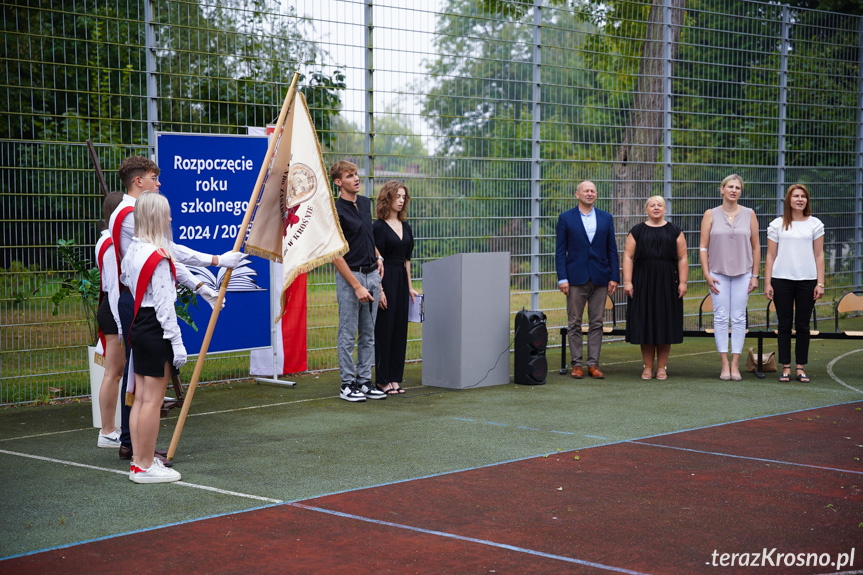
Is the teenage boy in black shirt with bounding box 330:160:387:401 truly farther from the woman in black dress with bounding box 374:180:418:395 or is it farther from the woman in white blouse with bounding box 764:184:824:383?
the woman in white blouse with bounding box 764:184:824:383

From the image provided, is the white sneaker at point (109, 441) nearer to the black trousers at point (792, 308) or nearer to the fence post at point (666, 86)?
the black trousers at point (792, 308)

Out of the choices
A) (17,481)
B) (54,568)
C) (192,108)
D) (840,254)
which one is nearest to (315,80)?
(192,108)

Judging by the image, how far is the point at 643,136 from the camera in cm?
1300

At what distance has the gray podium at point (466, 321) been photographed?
918 centimetres

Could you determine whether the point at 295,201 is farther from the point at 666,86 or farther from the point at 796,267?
the point at 666,86

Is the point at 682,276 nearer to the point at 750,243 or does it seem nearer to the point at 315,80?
the point at 750,243

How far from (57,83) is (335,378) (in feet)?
12.6

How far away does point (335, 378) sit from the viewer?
393 inches

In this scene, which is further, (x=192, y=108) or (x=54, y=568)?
(x=192, y=108)

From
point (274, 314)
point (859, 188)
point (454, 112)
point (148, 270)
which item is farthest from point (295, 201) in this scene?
point (859, 188)

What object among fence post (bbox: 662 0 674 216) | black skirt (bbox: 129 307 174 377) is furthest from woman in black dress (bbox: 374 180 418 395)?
fence post (bbox: 662 0 674 216)

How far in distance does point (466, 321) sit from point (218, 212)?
8.22 feet

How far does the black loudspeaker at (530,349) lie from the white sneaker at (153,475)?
4.37 metres

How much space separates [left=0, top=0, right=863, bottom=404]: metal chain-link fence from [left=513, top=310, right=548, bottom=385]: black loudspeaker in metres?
1.85
